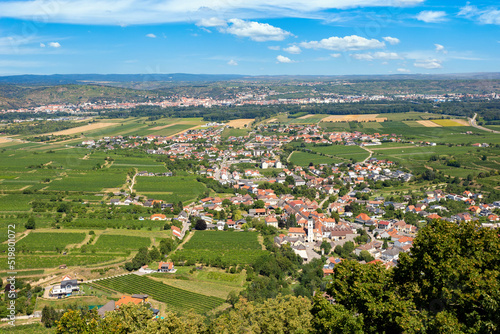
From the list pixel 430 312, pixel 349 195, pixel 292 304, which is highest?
pixel 430 312

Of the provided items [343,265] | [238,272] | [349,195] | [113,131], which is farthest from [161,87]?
[343,265]

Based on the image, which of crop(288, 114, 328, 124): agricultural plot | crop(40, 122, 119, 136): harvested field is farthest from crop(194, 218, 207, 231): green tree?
crop(288, 114, 328, 124): agricultural plot

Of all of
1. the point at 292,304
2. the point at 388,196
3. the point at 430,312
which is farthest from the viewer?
the point at 388,196

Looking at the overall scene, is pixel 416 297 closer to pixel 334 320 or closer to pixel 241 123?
pixel 334 320

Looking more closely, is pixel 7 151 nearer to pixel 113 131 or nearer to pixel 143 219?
pixel 113 131

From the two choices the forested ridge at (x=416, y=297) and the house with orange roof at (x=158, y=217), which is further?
the house with orange roof at (x=158, y=217)

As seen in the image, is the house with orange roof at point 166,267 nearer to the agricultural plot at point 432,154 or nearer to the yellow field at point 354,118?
the agricultural plot at point 432,154

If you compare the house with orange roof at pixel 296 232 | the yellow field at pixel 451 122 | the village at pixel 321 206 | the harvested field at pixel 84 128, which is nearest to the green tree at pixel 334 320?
the village at pixel 321 206
